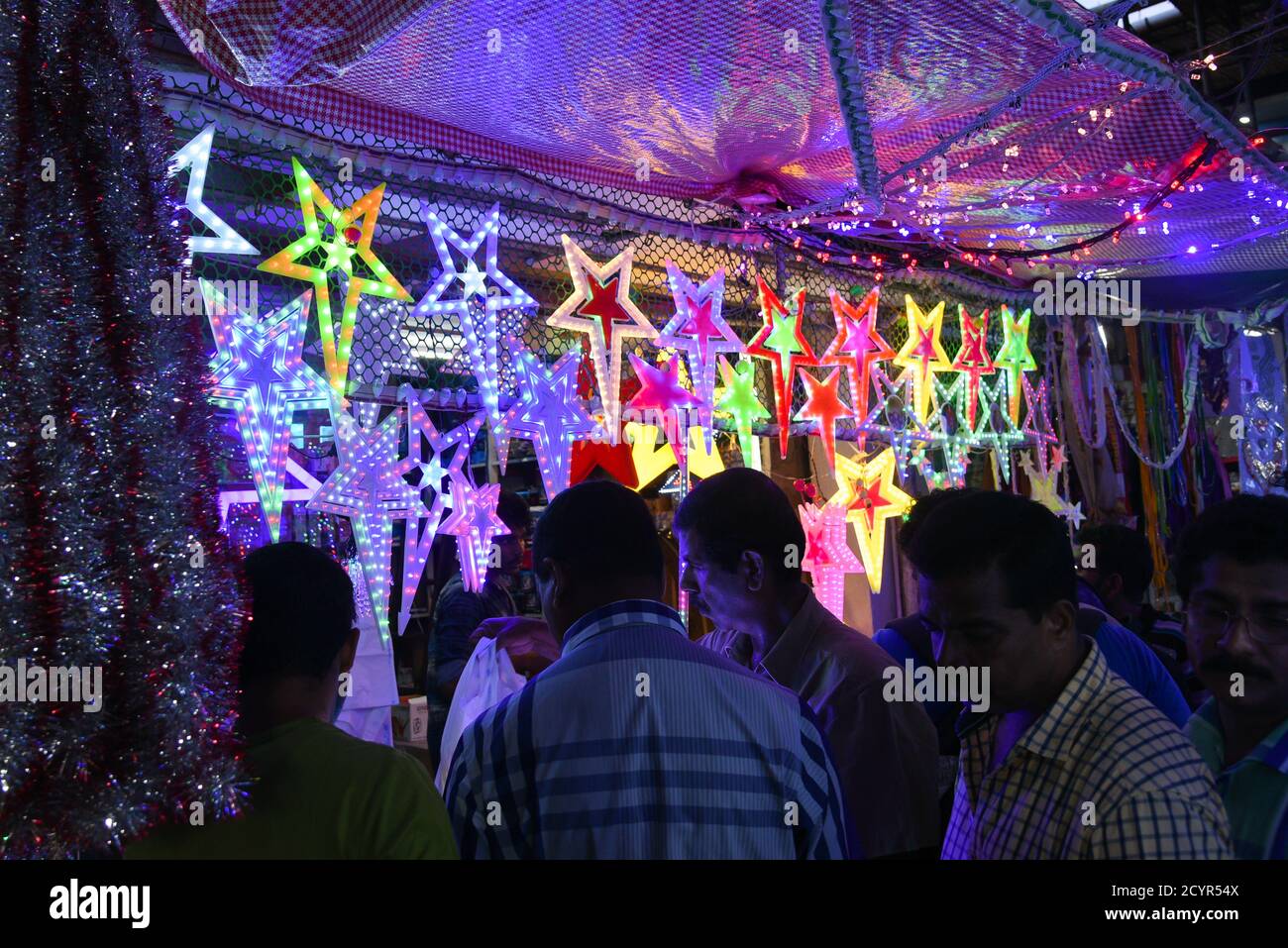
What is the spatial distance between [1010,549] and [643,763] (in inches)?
29.7

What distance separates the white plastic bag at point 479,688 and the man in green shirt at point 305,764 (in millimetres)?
1267

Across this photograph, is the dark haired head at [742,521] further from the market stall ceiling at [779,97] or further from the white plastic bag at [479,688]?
the market stall ceiling at [779,97]

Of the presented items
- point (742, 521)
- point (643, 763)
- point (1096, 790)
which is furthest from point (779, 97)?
point (1096, 790)

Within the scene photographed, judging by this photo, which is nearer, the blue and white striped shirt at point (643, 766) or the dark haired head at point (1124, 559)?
the blue and white striped shirt at point (643, 766)

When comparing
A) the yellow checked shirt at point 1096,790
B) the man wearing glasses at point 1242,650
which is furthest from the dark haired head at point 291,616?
the man wearing glasses at point 1242,650

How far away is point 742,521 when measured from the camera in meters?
2.55

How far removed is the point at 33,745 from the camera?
1260mm

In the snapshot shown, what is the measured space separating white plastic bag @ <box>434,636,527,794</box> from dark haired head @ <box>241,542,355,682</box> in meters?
1.31

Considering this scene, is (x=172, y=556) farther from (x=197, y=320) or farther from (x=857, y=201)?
(x=857, y=201)

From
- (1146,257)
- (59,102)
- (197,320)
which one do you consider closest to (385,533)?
(197,320)

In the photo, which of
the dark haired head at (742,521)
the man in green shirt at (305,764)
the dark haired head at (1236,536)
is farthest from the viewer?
the dark haired head at (742,521)

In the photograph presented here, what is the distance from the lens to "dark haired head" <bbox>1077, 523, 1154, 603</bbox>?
13.9ft

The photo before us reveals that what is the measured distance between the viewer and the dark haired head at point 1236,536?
6.60 feet

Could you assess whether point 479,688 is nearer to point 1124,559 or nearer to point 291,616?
point 291,616
